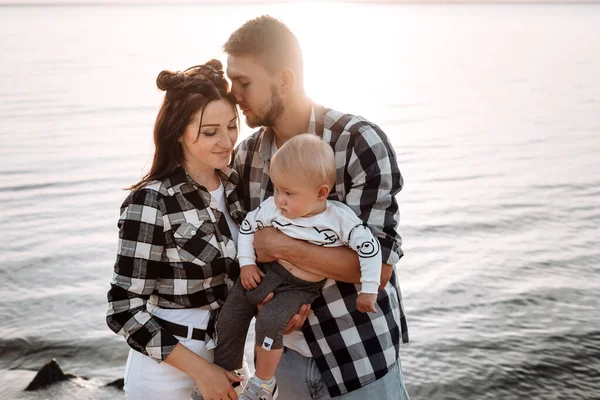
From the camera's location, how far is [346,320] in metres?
2.96

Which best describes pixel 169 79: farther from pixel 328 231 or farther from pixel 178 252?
pixel 328 231

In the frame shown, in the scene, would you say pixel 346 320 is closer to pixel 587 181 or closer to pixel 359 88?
pixel 587 181

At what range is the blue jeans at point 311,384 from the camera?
2.97 m

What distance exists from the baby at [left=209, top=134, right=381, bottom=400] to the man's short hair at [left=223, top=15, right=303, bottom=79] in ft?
1.76

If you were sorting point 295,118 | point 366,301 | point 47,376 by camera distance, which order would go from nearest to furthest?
point 366,301, point 295,118, point 47,376

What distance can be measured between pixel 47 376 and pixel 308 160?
3.27 m

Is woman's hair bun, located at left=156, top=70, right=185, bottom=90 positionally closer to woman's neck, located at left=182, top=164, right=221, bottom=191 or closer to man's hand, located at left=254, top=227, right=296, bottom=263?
woman's neck, located at left=182, top=164, right=221, bottom=191

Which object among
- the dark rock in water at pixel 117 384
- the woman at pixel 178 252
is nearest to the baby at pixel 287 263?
the woman at pixel 178 252

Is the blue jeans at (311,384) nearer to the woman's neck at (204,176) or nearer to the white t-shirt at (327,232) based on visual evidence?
the white t-shirt at (327,232)

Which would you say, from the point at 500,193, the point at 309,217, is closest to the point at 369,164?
the point at 309,217

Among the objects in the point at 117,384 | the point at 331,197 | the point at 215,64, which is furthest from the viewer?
the point at 117,384

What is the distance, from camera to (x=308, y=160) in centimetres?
278

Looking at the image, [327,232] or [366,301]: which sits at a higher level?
[327,232]

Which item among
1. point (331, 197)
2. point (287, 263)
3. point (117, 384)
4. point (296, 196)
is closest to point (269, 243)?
point (287, 263)
